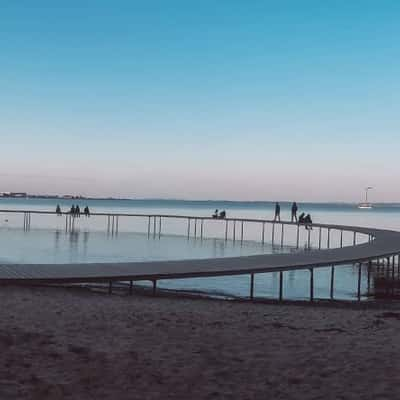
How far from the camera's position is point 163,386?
393cm

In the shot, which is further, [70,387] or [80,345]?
[80,345]

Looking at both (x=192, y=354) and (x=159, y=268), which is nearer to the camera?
(x=192, y=354)

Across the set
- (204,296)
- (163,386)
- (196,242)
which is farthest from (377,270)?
(163,386)

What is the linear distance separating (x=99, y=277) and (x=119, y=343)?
4.19 metres

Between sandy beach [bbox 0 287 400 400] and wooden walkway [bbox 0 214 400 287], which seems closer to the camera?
sandy beach [bbox 0 287 400 400]

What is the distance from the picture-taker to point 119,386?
391cm

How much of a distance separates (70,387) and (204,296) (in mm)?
7053

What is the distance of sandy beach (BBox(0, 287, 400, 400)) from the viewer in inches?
152

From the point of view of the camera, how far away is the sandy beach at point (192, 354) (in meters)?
3.87

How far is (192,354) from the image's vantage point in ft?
16.0

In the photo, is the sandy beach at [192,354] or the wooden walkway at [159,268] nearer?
the sandy beach at [192,354]


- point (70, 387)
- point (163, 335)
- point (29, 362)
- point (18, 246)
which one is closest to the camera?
point (70, 387)

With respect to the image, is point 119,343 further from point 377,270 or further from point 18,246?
point 18,246

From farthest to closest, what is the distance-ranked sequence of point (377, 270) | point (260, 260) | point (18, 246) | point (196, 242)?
point (196, 242)
point (18, 246)
point (377, 270)
point (260, 260)
